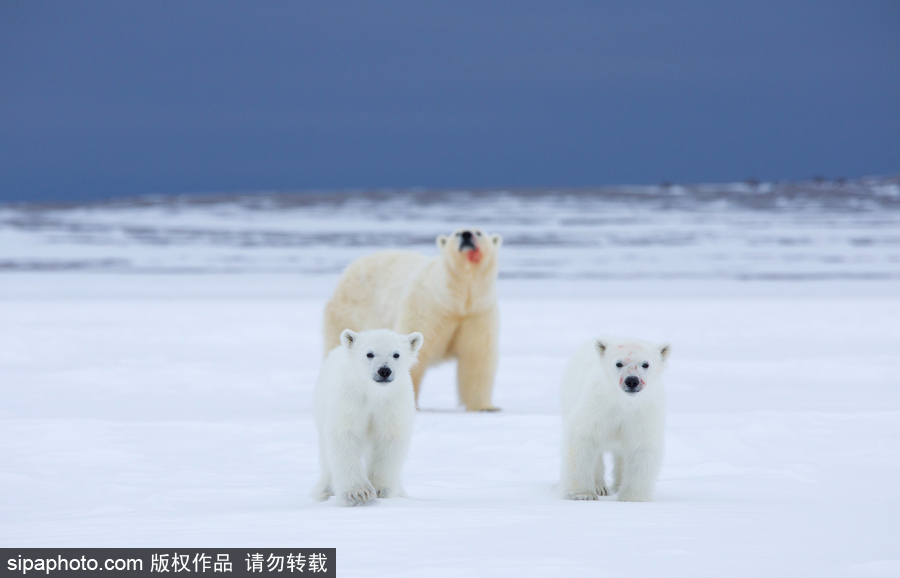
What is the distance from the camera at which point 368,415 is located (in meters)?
3.65

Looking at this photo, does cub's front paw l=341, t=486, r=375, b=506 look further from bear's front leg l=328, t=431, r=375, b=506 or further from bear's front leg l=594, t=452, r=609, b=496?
bear's front leg l=594, t=452, r=609, b=496

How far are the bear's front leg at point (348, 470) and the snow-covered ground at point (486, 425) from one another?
0.09 meters

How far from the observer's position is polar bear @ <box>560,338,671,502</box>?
3.66 meters

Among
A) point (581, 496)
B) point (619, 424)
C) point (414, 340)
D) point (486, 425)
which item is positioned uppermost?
point (414, 340)

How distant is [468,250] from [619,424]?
275cm

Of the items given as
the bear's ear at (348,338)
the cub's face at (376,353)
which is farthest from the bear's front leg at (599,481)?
the bear's ear at (348,338)

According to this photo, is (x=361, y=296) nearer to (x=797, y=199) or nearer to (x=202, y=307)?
(x=202, y=307)

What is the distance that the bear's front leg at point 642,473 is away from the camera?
3.68 meters

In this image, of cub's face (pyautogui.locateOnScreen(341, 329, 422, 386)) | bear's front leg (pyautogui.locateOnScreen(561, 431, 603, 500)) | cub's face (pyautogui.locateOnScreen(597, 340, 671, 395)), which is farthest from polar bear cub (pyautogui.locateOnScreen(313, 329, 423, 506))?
cub's face (pyautogui.locateOnScreen(597, 340, 671, 395))

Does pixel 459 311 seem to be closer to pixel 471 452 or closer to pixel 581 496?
pixel 471 452

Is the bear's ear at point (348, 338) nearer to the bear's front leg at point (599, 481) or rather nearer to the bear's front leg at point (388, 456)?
the bear's front leg at point (388, 456)

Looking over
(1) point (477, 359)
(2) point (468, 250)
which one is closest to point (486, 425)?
(1) point (477, 359)

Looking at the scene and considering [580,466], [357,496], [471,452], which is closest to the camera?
[357,496]

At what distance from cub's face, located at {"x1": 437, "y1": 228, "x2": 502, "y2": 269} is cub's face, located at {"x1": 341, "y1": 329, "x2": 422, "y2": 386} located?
2.61 metres
